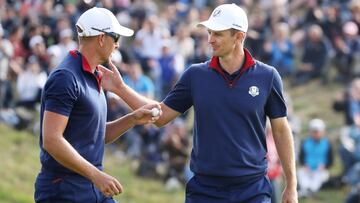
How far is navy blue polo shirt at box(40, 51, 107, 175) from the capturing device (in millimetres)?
7102

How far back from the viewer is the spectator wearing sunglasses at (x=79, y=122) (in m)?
7.07

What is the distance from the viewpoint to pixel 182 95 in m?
8.05

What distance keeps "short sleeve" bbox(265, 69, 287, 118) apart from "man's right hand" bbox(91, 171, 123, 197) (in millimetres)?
1479

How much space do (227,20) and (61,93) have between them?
1.52 meters

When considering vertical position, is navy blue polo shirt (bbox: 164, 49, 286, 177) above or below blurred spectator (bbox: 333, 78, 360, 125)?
above

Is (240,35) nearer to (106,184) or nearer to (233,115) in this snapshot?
(233,115)

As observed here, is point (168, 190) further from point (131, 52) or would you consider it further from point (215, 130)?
point (215, 130)

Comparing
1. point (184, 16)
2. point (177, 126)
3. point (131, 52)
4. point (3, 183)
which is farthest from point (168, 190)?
point (184, 16)

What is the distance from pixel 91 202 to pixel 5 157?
472 inches

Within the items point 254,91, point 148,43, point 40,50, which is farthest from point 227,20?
point 148,43

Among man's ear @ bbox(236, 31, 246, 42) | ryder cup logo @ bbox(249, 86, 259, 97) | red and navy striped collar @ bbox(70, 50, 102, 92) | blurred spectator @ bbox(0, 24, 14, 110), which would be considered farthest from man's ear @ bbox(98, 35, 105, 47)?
blurred spectator @ bbox(0, 24, 14, 110)

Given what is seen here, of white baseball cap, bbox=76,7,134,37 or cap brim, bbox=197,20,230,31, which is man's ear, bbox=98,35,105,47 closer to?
white baseball cap, bbox=76,7,134,37

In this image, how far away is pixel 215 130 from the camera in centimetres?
777

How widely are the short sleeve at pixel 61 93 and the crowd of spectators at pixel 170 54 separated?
9.47 m
